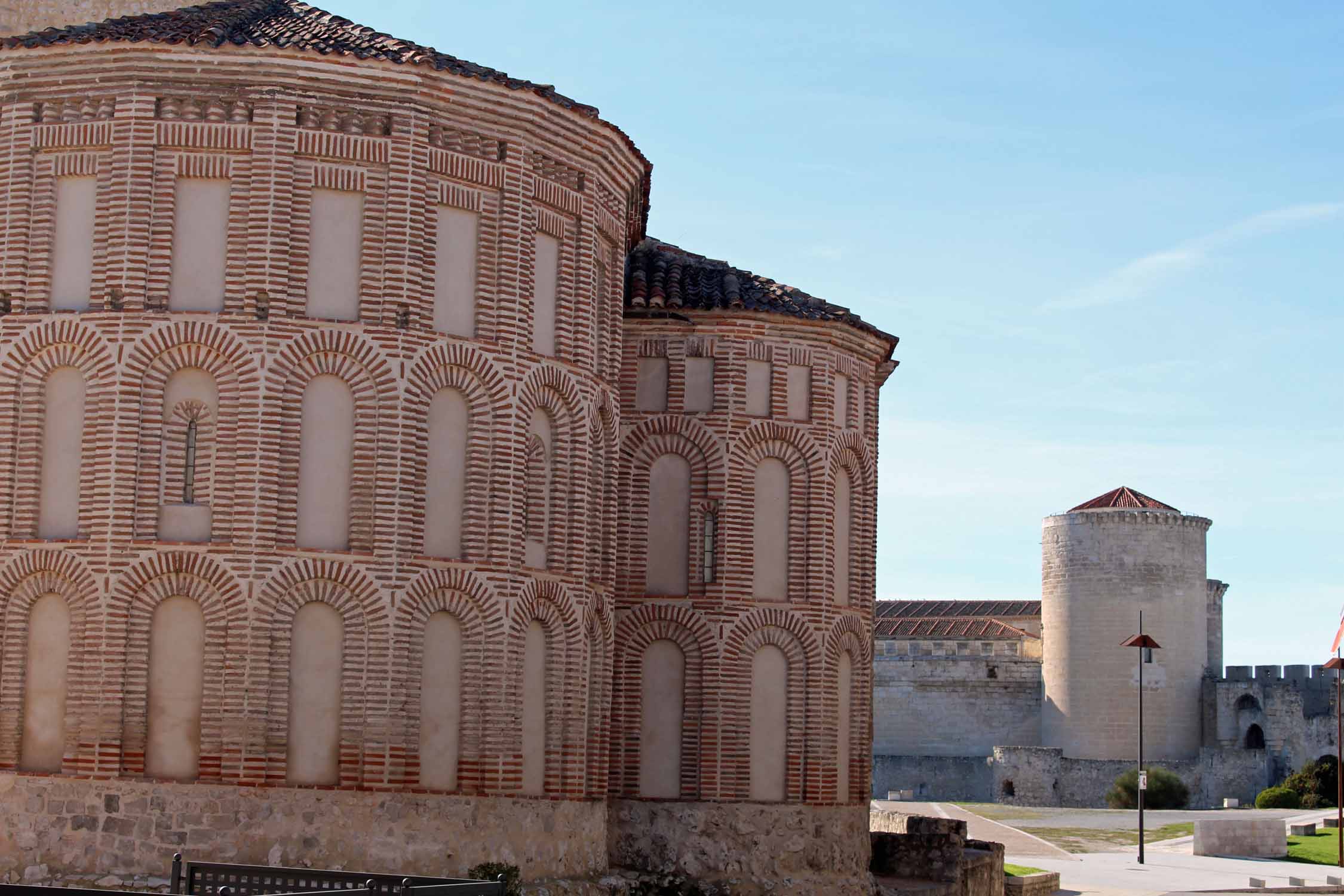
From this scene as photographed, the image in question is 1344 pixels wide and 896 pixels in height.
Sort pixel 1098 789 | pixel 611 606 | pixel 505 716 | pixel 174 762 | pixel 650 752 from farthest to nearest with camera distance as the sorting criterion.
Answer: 1. pixel 1098 789
2. pixel 650 752
3. pixel 611 606
4. pixel 505 716
5. pixel 174 762

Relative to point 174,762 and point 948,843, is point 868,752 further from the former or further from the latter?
point 174,762

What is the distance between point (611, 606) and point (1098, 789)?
185 feet

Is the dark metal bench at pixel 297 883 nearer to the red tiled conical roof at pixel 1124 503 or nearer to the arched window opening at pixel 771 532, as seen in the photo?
the arched window opening at pixel 771 532

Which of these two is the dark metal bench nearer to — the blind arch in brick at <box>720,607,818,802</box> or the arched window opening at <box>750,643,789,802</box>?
the blind arch in brick at <box>720,607,818,802</box>

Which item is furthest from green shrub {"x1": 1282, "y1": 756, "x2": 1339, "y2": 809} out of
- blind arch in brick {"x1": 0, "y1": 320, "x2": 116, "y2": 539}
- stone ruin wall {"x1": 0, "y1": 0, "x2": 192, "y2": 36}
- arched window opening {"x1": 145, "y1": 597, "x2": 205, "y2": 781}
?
blind arch in brick {"x1": 0, "y1": 320, "x2": 116, "y2": 539}

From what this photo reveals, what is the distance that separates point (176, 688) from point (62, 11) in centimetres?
1161

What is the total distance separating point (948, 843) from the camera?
103 feet

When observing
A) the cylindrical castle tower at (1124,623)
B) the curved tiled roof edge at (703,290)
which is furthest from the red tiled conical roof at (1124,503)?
the curved tiled roof edge at (703,290)

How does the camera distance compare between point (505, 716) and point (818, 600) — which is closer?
point (505, 716)

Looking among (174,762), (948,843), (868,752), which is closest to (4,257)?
(174,762)

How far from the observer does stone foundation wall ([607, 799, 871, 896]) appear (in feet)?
89.8

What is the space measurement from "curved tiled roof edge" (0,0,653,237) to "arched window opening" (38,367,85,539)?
12.8 feet

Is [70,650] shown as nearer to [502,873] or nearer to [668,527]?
[502,873]

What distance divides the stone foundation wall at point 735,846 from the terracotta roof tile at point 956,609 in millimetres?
71809
